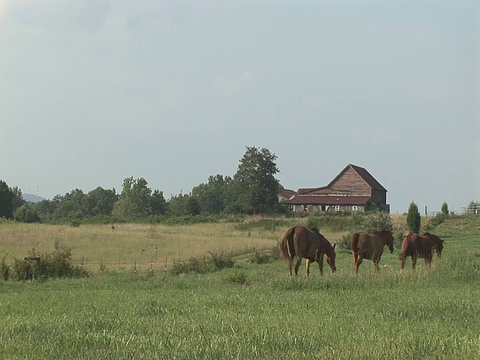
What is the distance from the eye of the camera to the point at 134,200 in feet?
373

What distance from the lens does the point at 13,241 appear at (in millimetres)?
43000

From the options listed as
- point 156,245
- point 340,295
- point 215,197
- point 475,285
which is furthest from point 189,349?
point 215,197

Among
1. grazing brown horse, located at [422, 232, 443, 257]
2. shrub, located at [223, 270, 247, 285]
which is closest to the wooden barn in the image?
grazing brown horse, located at [422, 232, 443, 257]

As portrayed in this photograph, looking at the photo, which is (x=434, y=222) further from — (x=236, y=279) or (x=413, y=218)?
(x=236, y=279)

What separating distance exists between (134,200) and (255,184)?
27582mm

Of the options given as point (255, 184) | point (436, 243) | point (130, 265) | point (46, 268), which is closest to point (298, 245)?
point (436, 243)

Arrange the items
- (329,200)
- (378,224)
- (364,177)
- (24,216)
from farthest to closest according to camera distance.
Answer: (364,177) → (329,200) → (24,216) → (378,224)

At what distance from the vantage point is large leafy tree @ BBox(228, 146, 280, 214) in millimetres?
95750

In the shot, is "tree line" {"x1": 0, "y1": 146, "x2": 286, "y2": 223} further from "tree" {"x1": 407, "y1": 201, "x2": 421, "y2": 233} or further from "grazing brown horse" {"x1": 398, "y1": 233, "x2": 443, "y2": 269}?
"grazing brown horse" {"x1": 398, "y1": 233, "x2": 443, "y2": 269}

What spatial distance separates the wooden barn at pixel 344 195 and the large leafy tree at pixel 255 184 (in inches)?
194

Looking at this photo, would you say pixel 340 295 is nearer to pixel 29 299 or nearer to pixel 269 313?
pixel 269 313

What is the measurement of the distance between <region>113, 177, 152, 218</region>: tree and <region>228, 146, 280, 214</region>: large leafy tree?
68.5 ft

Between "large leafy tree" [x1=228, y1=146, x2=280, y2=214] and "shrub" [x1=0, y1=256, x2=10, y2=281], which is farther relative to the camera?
"large leafy tree" [x1=228, y1=146, x2=280, y2=214]

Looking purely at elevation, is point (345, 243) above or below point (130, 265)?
above
